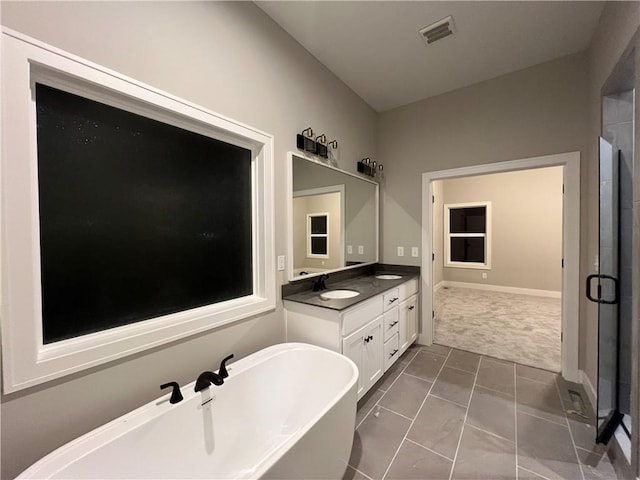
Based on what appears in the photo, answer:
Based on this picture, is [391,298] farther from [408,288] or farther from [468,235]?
[468,235]

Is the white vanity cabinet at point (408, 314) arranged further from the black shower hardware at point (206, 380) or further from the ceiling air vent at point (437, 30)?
the ceiling air vent at point (437, 30)

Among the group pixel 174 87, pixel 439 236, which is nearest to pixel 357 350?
pixel 174 87

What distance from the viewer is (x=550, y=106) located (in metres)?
2.38

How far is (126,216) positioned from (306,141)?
4.73 feet

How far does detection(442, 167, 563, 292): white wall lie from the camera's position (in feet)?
16.8

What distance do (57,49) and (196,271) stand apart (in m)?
1.18

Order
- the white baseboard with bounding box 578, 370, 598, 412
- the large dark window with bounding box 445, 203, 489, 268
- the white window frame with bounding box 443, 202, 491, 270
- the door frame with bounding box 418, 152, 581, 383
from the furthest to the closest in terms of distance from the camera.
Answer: the large dark window with bounding box 445, 203, 489, 268 < the white window frame with bounding box 443, 202, 491, 270 < the door frame with bounding box 418, 152, 581, 383 < the white baseboard with bounding box 578, 370, 598, 412

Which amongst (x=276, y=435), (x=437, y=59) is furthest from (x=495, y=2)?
(x=276, y=435)

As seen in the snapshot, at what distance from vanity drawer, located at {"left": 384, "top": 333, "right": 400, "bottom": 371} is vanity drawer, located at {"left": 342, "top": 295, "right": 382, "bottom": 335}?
0.38 metres

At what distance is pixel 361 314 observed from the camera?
6.55 feet

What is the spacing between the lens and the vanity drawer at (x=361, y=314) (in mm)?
1829

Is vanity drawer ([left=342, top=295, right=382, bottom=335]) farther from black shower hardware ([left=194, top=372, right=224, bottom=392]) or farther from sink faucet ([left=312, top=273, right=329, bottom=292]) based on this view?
black shower hardware ([left=194, top=372, right=224, bottom=392])

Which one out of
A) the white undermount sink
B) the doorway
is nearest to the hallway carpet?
the doorway

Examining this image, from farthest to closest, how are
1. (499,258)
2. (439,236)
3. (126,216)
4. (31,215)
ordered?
(439,236) < (499,258) < (126,216) < (31,215)
